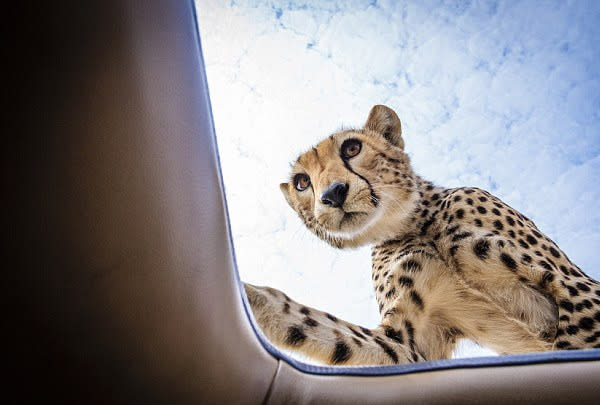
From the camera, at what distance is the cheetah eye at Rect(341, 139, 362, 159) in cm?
153

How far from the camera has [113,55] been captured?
0.98 feet

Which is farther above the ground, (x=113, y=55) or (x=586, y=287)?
(x=113, y=55)

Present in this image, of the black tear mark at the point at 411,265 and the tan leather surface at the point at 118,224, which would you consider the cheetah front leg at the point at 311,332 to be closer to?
the black tear mark at the point at 411,265

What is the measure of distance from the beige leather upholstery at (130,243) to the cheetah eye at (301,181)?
1184 millimetres

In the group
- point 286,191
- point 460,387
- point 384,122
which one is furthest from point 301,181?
point 460,387

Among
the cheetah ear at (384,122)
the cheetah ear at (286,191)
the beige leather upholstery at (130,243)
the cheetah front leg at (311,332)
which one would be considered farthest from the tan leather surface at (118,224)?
the cheetah ear at (384,122)

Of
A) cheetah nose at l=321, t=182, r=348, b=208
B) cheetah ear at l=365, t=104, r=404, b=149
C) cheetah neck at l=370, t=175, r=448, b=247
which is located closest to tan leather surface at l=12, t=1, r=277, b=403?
cheetah nose at l=321, t=182, r=348, b=208

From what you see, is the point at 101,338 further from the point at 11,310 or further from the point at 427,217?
the point at 427,217

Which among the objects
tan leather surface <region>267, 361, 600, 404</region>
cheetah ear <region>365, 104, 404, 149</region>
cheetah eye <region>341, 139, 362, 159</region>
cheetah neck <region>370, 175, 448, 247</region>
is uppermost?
cheetah ear <region>365, 104, 404, 149</region>

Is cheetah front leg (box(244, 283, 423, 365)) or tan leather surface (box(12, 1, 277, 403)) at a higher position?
tan leather surface (box(12, 1, 277, 403))

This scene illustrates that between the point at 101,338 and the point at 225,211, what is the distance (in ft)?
0.49

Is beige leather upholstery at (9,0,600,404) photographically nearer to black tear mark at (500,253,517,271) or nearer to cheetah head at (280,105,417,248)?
black tear mark at (500,253,517,271)

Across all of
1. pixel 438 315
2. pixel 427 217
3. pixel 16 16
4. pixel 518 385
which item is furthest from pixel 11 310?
pixel 427 217

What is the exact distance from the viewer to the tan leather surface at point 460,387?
0.33 meters
